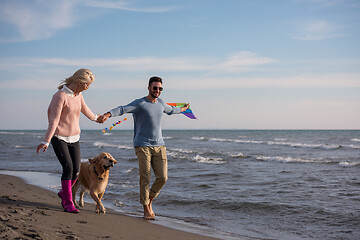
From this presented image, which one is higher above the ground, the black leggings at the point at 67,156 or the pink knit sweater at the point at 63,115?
the pink knit sweater at the point at 63,115

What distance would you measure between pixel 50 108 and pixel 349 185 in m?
7.75

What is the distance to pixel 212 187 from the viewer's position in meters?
9.01

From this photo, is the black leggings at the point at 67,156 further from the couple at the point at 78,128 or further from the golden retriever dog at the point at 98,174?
the golden retriever dog at the point at 98,174

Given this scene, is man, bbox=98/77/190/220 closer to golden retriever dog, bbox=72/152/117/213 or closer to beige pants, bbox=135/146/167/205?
beige pants, bbox=135/146/167/205

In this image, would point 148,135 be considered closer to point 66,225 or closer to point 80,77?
point 80,77

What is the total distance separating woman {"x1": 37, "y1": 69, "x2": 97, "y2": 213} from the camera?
4.60 m

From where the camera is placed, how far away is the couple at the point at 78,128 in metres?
4.64

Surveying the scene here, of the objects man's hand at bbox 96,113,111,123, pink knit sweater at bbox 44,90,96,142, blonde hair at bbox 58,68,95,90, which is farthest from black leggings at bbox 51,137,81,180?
blonde hair at bbox 58,68,95,90

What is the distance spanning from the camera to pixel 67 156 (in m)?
4.71

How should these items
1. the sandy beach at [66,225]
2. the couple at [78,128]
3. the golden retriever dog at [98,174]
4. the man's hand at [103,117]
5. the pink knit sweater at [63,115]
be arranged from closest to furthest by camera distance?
the sandy beach at [66,225] < the pink knit sweater at [63,115] < the couple at [78,128] < the man's hand at [103,117] < the golden retriever dog at [98,174]

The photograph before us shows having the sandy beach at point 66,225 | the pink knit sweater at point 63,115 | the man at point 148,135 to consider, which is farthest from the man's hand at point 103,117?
the sandy beach at point 66,225

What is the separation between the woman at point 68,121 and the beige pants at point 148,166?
84 centimetres

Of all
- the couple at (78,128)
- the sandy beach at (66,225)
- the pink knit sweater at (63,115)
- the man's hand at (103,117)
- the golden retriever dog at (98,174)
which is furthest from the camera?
the golden retriever dog at (98,174)

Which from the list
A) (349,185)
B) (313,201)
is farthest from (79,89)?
(349,185)
